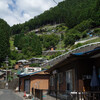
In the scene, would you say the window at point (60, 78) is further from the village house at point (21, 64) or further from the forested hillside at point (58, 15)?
the forested hillside at point (58, 15)

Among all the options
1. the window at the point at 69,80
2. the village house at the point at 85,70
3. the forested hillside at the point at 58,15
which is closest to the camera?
the village house at the point at 85,70

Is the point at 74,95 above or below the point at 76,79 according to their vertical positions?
below

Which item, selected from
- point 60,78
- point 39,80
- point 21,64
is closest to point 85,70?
point 60,78

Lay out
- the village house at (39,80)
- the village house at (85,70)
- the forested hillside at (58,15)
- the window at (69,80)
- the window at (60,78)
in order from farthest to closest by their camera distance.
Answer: the forested hillside at (58,15)
the village house at (39,80)
the window at (60,78)
the window at (69,80)
the village house at (85,70)

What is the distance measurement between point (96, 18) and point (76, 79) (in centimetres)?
6239

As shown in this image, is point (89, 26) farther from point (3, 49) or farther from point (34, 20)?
point (34, 20)

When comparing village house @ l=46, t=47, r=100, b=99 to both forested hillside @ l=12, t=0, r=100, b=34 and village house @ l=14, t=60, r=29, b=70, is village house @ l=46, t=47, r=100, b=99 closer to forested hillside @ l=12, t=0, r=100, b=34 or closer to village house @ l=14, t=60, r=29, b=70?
village house @ l=14, t=60, r=29, b=70

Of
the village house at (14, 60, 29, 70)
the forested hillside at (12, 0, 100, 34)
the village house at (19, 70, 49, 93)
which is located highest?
the forested hillside at (12, 0, 100, 34)

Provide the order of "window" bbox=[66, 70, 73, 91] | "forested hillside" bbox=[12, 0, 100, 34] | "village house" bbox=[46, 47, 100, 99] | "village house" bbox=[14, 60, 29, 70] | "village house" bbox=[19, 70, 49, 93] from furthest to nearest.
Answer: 1. "forested hillside" bbox=[12, 0, 100, 34]
2. "village house" bbox=[14, 60, 29, 70]
3. "village house" bbox=[19, 70, 49, 93]
4. "window" bbox=[66, 70, 73, 91]
5. "village house" bbox=[46, 47, 100, 99]

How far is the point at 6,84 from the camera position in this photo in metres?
42.0

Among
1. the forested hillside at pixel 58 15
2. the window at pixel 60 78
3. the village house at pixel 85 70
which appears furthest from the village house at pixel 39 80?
the forested hillside at pixel 58 15

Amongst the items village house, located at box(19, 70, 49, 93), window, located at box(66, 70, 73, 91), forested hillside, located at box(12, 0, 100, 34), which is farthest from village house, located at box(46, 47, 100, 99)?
forested hillside, located at box(12, 0, 100, 34)

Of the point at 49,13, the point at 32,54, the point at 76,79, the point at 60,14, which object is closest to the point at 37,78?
the point at 76,79

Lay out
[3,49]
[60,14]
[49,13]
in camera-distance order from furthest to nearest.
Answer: [49,13] → [60,14] → [3,49]
